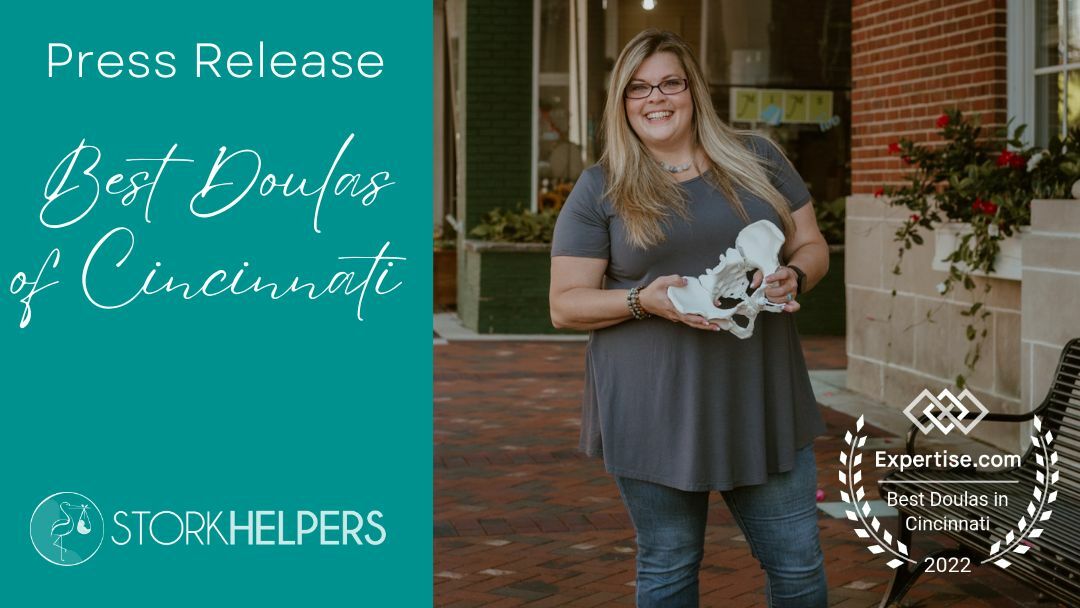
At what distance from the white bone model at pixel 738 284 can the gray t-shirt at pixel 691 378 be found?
105 millimetres

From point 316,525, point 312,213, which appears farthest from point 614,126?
point 316,525

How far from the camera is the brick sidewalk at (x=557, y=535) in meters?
5.02

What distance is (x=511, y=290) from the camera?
529 inches

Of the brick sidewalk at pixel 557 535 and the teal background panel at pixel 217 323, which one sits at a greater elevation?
the teal background panel at pixel 217 323

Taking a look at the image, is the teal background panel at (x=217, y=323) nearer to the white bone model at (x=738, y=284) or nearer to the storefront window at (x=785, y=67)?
the white bone model at (x=738, y=284)

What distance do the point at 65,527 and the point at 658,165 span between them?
1.50m

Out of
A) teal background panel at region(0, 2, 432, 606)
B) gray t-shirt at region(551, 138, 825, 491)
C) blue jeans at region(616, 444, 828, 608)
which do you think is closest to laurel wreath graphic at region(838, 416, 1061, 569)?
blue jeans at region(616, 444, 828, 608)

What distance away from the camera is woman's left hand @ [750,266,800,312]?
3219 mm

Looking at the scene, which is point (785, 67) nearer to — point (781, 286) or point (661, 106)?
point (661, 106)

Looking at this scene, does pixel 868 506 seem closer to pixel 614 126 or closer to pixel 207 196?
pixel 614 126

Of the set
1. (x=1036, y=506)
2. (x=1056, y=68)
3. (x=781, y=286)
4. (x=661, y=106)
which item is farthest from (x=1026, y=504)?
(x=1056, y=68)

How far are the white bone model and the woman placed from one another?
0.04m

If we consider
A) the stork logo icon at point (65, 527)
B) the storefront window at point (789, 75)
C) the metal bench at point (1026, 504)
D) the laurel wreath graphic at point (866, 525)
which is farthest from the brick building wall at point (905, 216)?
the stork logo icon at point (65, 527)

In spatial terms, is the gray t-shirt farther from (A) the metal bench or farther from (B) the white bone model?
(A) the metal bench
